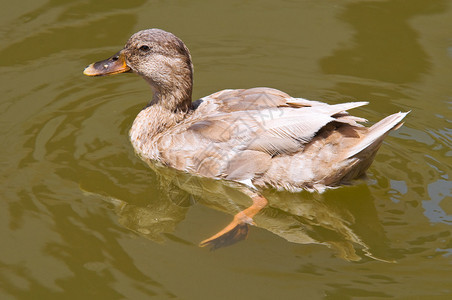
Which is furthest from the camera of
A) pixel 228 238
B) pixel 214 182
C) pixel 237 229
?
pixel 214 182

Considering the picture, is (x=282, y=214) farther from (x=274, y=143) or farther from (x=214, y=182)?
(x=214, y=182)

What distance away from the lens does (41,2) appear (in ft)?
31.7

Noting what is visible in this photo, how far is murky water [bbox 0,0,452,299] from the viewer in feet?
16.8

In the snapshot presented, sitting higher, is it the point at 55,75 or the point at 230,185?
the point at 55,75

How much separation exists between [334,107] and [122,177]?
2115 mm

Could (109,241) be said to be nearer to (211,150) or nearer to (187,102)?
(211,150)

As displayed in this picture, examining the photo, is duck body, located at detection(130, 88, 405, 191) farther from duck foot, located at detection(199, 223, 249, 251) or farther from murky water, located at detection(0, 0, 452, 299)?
duck foot, located at detection(199, 223, 249, 251)

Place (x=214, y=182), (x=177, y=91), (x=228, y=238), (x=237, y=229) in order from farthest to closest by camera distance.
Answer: (x=177, y=91)
(x=214, y=182)
(x=237, y=229)
(x=228, y=238)

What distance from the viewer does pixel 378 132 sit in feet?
18.6

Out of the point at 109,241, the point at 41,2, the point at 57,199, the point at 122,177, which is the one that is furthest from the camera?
the point at 41,2

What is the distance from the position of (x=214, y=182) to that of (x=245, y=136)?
2.02 feet

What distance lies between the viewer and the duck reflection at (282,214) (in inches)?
220

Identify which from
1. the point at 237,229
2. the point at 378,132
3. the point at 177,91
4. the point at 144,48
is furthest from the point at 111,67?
the point at 378,132

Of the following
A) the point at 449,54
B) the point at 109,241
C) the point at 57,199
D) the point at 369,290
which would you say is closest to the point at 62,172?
the point at 57,199
